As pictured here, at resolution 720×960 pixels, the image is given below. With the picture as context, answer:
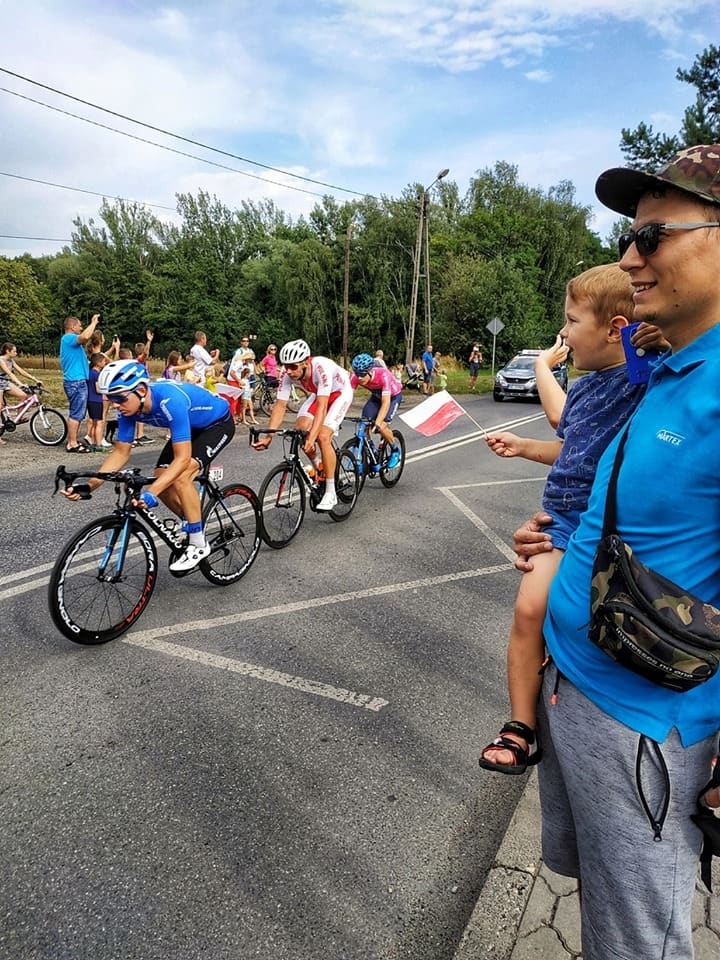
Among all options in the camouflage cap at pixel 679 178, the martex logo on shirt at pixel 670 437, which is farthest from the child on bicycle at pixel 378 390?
the martex logo on shirt at pixel 670 437

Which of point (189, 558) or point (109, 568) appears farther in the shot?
point (189, 558)

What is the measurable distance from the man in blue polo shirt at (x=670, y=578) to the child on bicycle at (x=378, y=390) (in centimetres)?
689

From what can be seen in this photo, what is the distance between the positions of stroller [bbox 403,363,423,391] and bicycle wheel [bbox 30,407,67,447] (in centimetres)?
1645

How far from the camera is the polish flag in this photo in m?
3.92

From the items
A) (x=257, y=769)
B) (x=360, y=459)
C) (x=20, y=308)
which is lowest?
(x=257, y=769)

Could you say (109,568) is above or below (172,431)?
below

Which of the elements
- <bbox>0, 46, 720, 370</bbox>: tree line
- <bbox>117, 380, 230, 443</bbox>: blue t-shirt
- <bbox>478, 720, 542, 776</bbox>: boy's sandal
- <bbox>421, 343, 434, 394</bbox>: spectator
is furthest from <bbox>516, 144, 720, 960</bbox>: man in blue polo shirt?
<bbox>0, 46, 720, 370</bbox>: tree line

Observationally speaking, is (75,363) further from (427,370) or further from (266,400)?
(427,370)

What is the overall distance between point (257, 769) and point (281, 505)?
11.4 feet

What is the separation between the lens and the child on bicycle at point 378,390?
8.23 m

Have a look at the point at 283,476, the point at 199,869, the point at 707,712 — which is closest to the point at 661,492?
the point at 707,712

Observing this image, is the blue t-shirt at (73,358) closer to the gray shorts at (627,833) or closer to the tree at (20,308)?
the gray shorts at (627,833)

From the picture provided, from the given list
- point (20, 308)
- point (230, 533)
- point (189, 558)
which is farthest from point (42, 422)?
point (20, 308)

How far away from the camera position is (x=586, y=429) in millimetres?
1947
